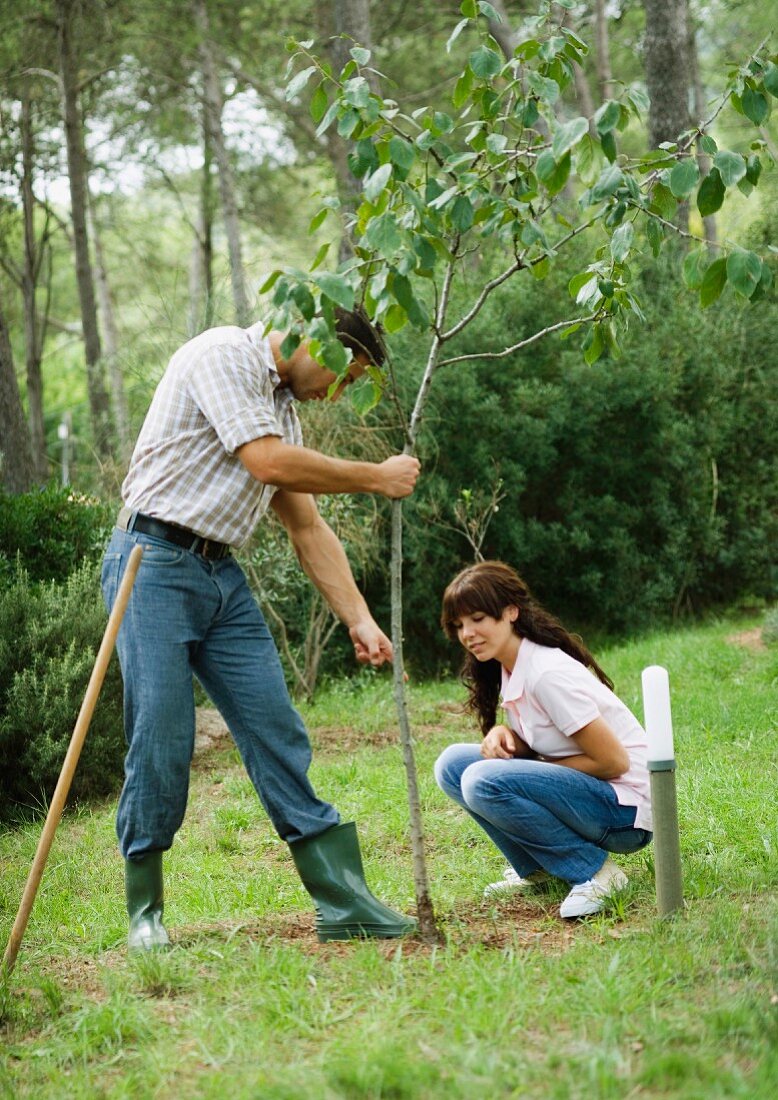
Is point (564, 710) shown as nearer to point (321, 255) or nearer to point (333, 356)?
point (333, 356)

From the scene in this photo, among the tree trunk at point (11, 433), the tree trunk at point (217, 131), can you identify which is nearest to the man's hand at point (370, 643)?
the tree trunk at point (11, 433)

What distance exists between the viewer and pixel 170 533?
360 cm

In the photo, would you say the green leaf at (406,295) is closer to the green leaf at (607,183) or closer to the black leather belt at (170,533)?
the green leaf at (607,183)

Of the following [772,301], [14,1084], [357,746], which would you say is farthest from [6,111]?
[14,1084]

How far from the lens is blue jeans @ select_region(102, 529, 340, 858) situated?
11.7 ft

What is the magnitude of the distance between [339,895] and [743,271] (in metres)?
2.13

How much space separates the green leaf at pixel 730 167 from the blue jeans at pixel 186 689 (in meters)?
1.80

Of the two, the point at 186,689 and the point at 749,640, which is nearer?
the point at 186,689

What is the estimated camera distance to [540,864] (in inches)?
158

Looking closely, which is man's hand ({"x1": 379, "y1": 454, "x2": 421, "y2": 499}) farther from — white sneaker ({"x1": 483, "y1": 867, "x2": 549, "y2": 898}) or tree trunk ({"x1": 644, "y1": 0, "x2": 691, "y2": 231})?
tree trunk ({"x1": 644, "y1": 0, "x2": 691, "y2": 231})

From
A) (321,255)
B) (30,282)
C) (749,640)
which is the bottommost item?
(749,640)

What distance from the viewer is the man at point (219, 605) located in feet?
11.5

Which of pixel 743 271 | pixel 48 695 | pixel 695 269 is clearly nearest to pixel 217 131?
pixel 48 695

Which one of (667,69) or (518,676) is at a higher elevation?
(667,69)
